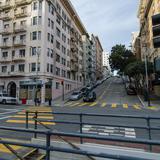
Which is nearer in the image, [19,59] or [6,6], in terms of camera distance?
[19,59]

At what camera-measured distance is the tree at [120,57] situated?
221 ft

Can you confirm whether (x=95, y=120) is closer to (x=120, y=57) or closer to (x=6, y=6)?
(x=6, y=6)

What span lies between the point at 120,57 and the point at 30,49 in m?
34.4

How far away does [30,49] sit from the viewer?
42.0m

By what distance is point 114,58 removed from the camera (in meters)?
67.8

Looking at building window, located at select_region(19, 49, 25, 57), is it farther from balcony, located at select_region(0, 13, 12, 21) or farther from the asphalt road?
the asphalt road

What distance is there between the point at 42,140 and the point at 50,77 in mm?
36394

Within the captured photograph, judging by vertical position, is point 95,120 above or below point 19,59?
below

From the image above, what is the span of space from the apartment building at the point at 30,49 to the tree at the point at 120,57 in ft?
81.1

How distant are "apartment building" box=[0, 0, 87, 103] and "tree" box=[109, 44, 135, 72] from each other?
2473 cm

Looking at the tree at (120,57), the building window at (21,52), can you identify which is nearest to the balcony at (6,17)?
the building window at (21,52)

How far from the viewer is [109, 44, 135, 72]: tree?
221 feet

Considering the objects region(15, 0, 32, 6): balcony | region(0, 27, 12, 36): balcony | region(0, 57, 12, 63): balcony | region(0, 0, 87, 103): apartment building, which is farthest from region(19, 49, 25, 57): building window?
region(15, 0, 32, 6): balcony

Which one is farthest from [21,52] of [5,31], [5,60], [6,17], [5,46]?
[6,17]
